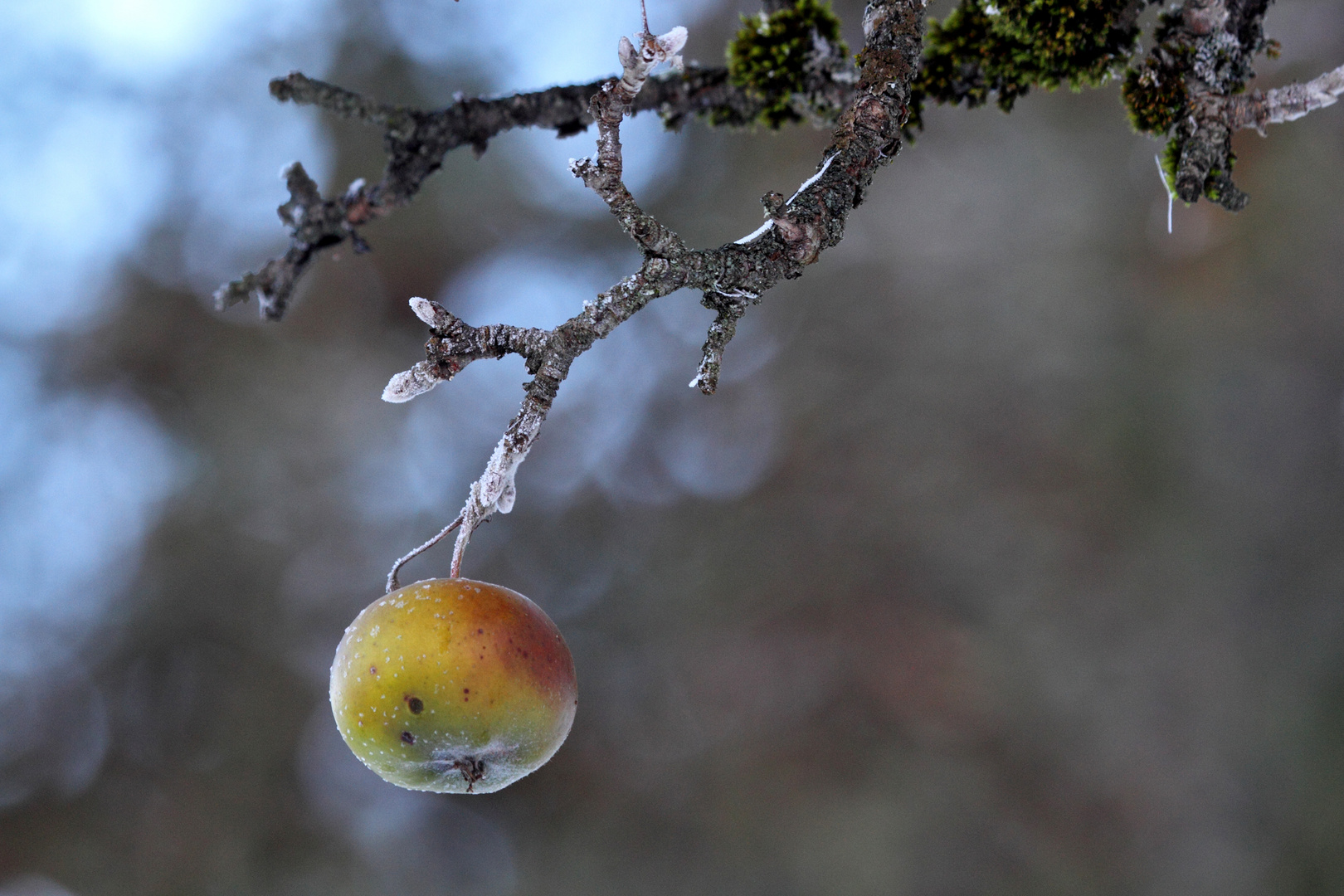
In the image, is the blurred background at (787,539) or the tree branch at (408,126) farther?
the blurred background at (787,539)

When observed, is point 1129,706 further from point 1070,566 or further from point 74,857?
point 74,857

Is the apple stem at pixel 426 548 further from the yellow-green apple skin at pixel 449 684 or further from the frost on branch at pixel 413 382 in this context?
the frost on branch at pixel 413 382

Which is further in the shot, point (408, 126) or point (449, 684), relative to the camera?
point (408, 126)

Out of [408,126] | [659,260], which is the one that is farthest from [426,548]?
[408,126]

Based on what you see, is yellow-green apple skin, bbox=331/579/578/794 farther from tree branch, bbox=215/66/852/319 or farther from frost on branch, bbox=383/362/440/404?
tree branch, bbox=215/66/852/319

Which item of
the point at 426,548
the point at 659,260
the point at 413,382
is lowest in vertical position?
the point at 426,548

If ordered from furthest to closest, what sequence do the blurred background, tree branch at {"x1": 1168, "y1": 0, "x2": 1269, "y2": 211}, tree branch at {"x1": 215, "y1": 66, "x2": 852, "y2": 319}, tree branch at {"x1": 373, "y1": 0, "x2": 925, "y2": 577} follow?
1. the blurred background
2. tree branch at {"x1": 215, "y1": 66, "x2": 852, "y2": 319}
3. tree branch at {"x1": 1168, "y1": 0, "x2": 1269, "y2": 211}
4. tree branch at {"x1": 373, "y1": 0, "x2": 925, "y2": 577}

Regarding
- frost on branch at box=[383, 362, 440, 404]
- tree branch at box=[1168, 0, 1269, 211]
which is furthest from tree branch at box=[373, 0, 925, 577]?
tree branch at box=[1168, 0, 1269, 211]

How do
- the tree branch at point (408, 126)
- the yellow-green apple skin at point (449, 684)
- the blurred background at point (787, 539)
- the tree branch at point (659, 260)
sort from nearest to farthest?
1. the tree branch at point (659, 260)
2. the yellow-green apple skin at point (449, 684)
3. the tree branch at point (408, 126)
4. the blurred background at point (787, 539)

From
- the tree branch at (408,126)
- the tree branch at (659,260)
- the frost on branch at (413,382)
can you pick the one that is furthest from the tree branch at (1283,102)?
the frost on branch at (413,382)

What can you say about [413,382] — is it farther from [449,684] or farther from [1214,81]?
[1214,81]
